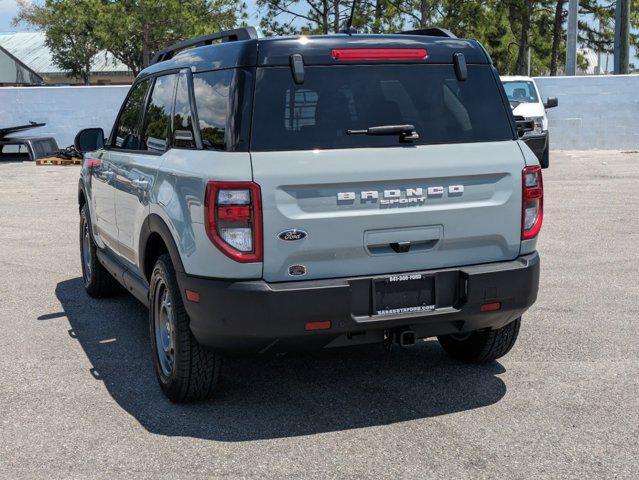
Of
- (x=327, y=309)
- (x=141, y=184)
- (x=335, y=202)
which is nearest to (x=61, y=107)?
(x=141, y=184)

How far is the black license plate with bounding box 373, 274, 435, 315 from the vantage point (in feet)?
14.4

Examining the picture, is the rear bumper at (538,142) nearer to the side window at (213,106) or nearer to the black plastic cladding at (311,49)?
the black plastic cladding at (311,49)

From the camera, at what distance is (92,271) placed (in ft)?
24.5

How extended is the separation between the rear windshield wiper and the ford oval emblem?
0.58m

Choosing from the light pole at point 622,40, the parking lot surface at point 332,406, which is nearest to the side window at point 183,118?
the parking lot surface at point 332,406

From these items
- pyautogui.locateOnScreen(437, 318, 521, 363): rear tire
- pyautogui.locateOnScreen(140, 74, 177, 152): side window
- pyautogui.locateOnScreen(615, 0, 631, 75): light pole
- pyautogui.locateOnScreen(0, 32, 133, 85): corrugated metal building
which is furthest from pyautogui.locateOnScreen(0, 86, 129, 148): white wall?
pyautogui.locateOnScreen(0, 32, 133, 85): corrugated metal building

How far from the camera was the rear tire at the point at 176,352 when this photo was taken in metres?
4.68

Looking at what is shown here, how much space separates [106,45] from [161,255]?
42.3 m

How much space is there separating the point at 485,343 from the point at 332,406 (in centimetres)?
110

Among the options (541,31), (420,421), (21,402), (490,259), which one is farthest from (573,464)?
(541,31)

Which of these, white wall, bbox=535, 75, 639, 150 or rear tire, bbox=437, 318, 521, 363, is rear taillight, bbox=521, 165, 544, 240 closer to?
rear tire, bbox=437, 318, 521, 363

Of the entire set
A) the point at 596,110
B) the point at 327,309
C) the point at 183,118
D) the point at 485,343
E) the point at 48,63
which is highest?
the point at 48,63

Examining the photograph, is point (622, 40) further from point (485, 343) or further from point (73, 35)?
point (73, 35)

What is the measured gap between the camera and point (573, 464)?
4.00 meters
